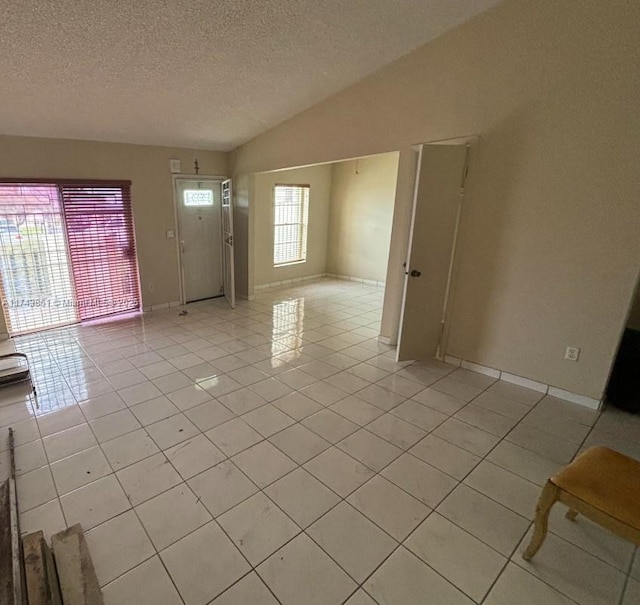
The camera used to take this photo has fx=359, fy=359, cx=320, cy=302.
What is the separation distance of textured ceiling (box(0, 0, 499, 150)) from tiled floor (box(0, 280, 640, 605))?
2.44m

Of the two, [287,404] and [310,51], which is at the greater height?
[310,51]

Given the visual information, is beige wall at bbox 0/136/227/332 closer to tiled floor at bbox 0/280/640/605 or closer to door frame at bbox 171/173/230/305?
door frame at bbox 171/173/230/305

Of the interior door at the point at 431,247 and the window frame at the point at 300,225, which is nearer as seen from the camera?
the interior door at the point at 431,247

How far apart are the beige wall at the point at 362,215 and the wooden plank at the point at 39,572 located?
19.9ft

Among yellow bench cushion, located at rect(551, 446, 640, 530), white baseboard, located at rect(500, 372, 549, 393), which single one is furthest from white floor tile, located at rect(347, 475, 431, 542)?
white baseboard, located at rect(500, 372, 549, 393)

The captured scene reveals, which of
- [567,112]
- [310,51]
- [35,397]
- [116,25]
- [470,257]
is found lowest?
[35,397]

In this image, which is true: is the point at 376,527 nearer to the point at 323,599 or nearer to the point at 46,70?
the point at 323,599

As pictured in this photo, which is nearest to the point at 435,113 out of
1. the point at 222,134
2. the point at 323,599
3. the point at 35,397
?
the point at 222,134

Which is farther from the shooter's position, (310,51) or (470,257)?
(470,257)

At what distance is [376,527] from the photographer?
185 centimetres

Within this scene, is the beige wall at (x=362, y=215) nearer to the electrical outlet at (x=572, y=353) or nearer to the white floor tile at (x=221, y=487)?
the electrical outlet at (x=572, y=353)

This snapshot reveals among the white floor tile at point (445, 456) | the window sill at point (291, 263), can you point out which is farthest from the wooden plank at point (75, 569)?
the window sill at point (291, 263)

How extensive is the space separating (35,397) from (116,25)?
9.35 ft

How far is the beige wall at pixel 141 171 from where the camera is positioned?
394 centimetres
